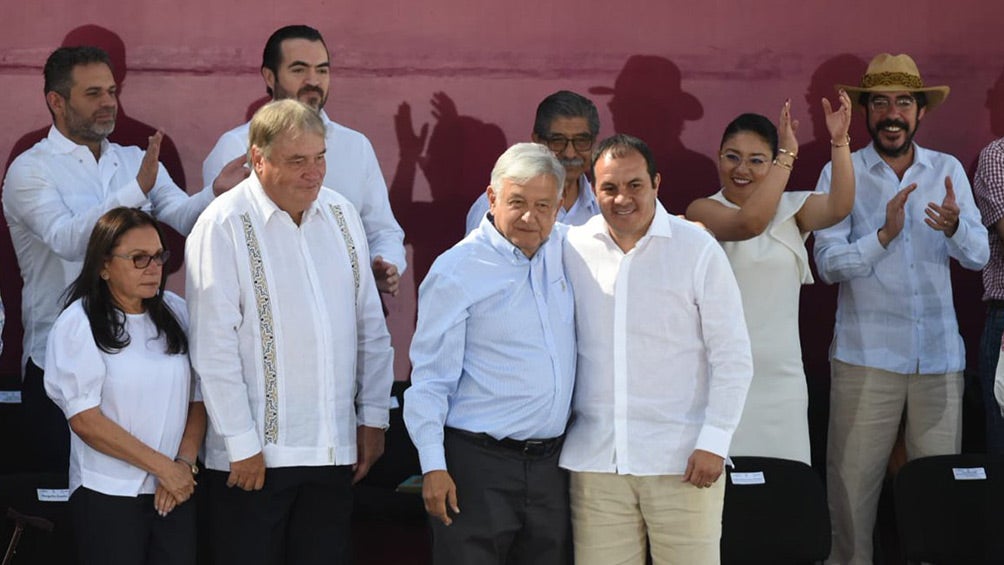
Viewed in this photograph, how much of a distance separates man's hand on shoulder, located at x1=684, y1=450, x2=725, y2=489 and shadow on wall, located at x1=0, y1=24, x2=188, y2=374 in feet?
8.04

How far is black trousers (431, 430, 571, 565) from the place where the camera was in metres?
3.44

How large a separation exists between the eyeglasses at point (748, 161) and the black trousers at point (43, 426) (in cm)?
229

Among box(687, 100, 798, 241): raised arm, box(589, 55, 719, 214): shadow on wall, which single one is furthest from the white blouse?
box(589, 55, 719, 214): shadow on wall

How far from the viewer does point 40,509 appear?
3.93 meters

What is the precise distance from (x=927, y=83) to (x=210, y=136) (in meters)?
2.80

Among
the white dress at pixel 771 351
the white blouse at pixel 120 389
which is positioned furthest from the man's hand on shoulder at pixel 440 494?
the white dress at pixel 771 351

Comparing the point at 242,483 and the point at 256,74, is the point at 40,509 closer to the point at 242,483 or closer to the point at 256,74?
the point at 242,483

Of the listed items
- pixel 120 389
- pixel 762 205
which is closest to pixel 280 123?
pixel 120 389

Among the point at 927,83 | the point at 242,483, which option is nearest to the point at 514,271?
the point at 242,483

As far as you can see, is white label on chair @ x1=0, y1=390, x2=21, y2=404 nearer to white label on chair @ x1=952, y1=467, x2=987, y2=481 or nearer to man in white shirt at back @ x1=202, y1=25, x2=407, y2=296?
man in white shirt at back @ x1=202, y1=25, x2=407, y2=296

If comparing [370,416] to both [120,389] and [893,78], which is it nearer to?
[120,389]

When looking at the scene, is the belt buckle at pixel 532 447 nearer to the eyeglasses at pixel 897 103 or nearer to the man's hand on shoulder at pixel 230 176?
the man's hand on shoulder at pixel 230 176

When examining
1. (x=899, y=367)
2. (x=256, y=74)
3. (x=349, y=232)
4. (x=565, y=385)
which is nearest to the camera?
(x=565, y=385)

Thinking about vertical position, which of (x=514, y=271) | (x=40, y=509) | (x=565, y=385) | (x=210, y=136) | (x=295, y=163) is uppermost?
(x=210, y=136)
